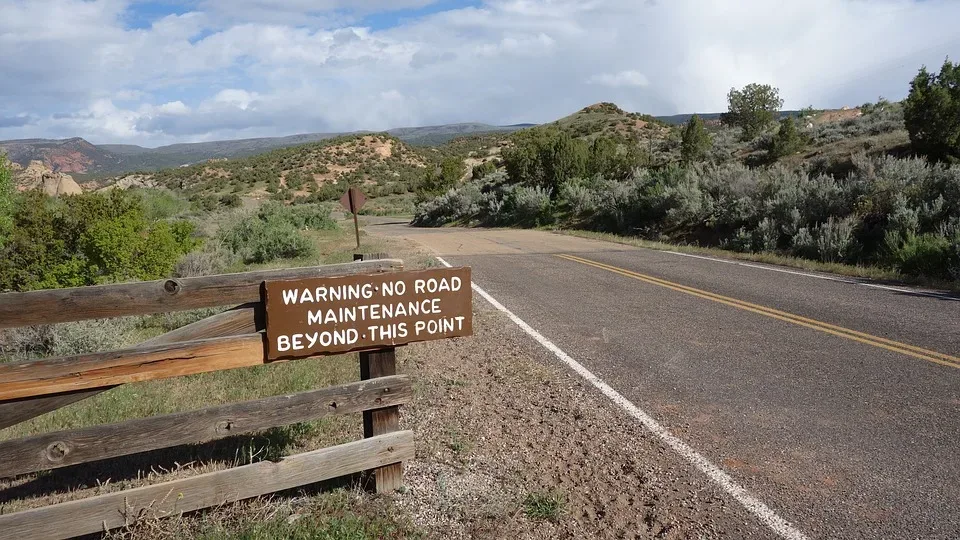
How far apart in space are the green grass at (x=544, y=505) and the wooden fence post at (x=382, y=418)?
85 cm

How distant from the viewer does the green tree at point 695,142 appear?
116 ft

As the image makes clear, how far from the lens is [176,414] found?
3627mm

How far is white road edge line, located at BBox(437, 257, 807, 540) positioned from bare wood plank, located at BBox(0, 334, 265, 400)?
9.62 feet

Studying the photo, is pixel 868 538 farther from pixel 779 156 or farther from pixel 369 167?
pixel 369 167

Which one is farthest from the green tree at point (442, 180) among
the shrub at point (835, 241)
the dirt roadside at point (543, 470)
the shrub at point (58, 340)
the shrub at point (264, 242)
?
the dirt roadside at point (543, 470)

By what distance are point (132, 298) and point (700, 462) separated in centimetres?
368

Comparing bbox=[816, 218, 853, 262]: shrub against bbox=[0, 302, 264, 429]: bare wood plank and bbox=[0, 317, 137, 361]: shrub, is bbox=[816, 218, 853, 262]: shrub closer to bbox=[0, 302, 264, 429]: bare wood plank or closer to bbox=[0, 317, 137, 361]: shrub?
bbox=[0, 302, 264, 429]: bare wood plank

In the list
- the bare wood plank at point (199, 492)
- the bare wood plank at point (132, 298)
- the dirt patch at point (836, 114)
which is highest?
the dirt patch at point (836, 114)

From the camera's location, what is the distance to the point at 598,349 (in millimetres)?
7230

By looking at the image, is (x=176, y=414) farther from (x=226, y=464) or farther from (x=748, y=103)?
(x=748, y=103)

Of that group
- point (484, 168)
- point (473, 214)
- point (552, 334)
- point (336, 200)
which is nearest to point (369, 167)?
point (336, 200)

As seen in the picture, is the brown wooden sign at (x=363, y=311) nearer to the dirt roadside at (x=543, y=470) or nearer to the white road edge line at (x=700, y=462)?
the dirt roadside at (x=543, y=470)

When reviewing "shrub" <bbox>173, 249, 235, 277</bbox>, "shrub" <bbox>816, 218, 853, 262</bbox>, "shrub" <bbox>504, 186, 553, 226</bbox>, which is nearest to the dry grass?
"shrub" <bbox>173, 249, 235, 277</bbox>

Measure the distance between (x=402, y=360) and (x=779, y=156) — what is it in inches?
1024
